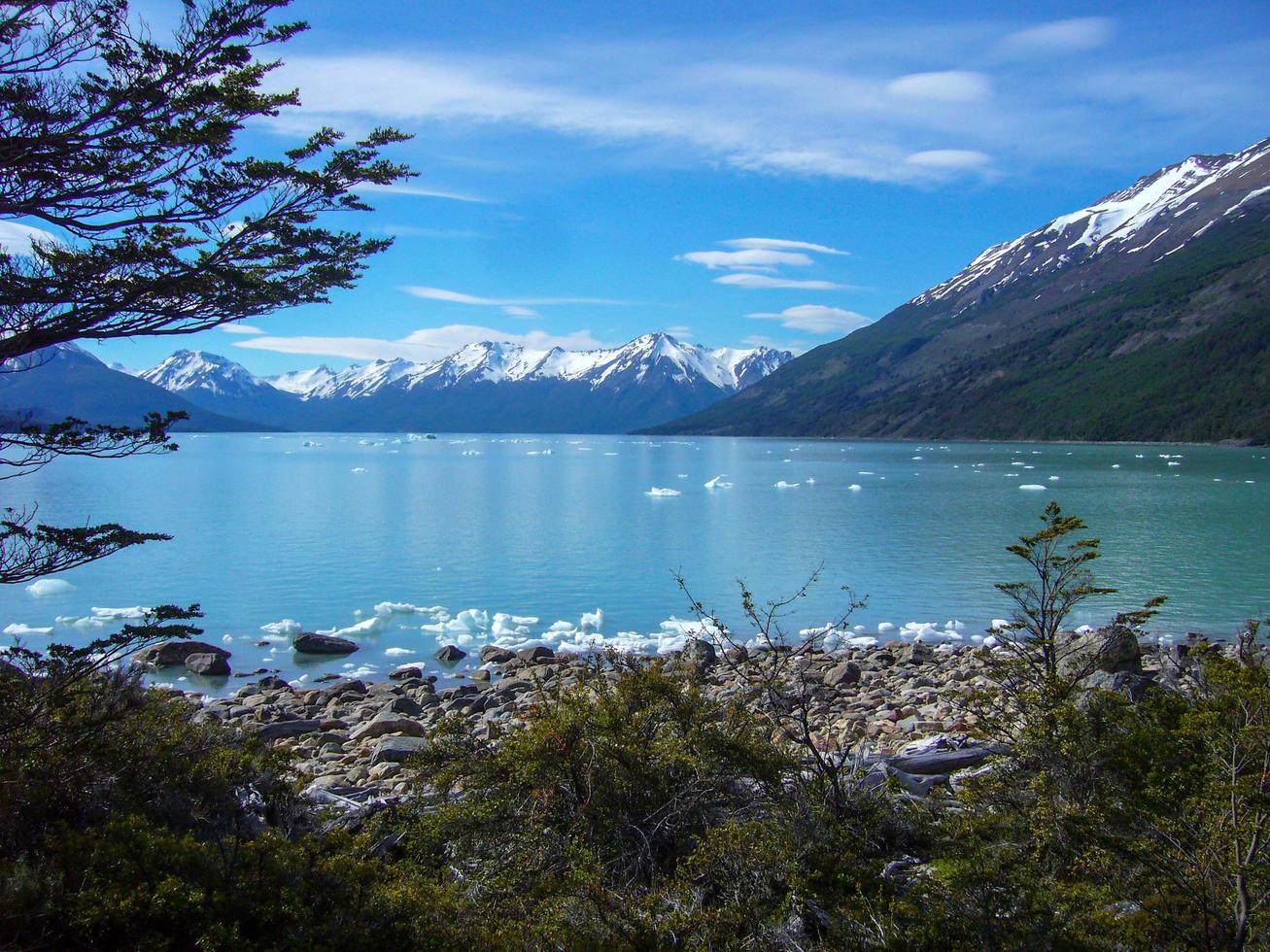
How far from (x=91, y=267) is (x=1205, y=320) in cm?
18324

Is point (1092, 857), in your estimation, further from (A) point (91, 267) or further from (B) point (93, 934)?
(A) point (91, 267)

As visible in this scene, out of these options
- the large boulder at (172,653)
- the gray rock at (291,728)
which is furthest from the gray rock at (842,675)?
the large boulder at (172,653)

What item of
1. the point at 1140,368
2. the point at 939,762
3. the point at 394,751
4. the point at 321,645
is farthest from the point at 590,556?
the point at 1140,368

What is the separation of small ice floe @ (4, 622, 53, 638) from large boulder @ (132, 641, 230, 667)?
11.1ft

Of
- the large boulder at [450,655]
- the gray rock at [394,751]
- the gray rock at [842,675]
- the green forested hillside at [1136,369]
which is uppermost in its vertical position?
the green forested hillside at [1136,369]

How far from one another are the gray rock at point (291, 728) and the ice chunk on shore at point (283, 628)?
8.48 metres

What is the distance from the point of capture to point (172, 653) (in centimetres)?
1775

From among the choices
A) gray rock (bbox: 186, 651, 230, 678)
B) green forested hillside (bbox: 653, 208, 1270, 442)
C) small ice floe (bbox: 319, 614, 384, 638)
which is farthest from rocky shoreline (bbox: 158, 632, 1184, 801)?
green forested hillside (bbox: 653, 208, 1270, 442)

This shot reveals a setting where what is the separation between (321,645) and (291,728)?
6.66m

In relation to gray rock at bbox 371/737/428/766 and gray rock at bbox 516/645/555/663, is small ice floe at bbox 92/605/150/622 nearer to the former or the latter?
gray rock at bbox 516/645/555/663

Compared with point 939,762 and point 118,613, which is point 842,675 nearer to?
point 939,762

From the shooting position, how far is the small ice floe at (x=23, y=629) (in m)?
19.0

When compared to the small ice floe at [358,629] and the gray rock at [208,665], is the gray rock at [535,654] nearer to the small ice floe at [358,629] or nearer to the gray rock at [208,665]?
the small ice floe at [358,629]

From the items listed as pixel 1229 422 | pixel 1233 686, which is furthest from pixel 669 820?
pixel 1229 422
